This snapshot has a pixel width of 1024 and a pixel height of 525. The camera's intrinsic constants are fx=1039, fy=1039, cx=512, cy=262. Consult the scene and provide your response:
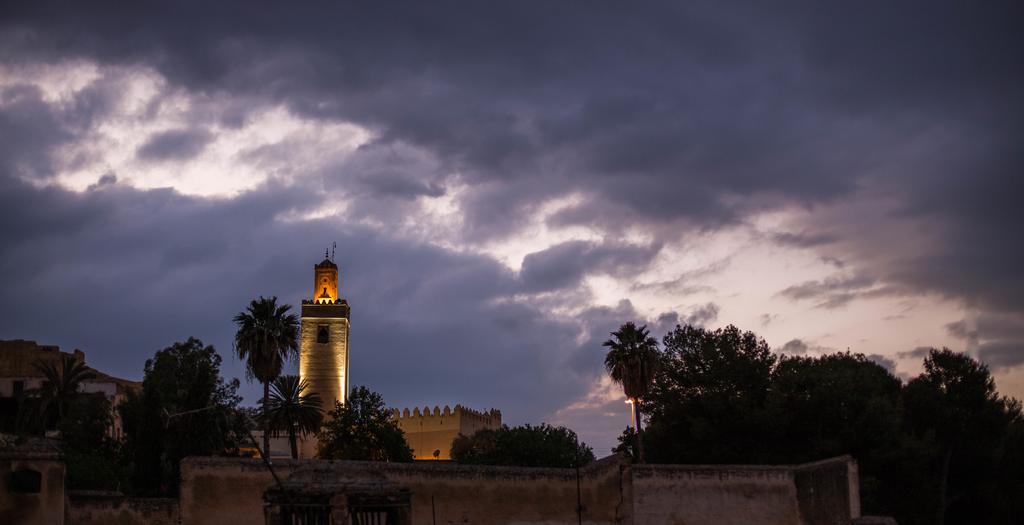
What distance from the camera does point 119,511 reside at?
30031mm

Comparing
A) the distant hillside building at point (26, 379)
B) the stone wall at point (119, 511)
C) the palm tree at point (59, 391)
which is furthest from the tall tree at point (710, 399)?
the distant hillside building at point (26, 379)

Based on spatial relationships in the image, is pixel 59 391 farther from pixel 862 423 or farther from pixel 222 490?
pixel 862 423

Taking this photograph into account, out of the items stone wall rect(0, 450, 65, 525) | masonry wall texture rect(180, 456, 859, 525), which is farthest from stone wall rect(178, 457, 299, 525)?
stone wall rect(0, 450, 65, 525)

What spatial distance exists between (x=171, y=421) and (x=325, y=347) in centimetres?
4245

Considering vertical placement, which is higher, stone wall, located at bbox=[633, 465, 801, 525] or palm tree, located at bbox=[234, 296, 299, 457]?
palm tree, located at bbox=[234, 296, 299, 457]

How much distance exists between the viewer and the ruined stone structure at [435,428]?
95.9 m

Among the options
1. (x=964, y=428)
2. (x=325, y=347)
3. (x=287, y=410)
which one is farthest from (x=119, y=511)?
(x=325, y=347)

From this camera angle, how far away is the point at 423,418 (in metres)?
98.1

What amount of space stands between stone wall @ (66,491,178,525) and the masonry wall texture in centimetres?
91

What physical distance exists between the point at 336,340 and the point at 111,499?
5858 cm

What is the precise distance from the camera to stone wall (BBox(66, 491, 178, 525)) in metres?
29.8

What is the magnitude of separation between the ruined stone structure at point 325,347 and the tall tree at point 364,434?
26410mm

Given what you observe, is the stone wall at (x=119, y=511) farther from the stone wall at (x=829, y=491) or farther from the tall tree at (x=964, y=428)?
the tall tree at (x=964, y=428)

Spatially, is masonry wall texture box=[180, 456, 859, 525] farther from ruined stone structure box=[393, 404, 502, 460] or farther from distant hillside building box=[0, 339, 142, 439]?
ruined stone structure box=[393, 404, 502, 460]
